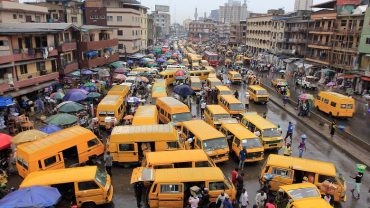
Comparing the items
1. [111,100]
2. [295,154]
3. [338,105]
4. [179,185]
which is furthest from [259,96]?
[179,185]

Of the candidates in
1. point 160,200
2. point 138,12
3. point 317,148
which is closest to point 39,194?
point 160,200

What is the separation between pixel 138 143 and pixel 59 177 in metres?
5.57

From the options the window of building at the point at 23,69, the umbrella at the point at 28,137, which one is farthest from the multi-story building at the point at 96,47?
the umbrella at the point at 28,137

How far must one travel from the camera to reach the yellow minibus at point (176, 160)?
15.3 m

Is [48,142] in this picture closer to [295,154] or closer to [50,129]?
[50,129]

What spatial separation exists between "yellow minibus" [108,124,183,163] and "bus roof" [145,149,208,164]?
2041mm

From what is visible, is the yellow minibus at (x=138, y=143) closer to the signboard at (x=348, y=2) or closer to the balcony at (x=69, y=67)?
the balcony at (x=69, y=67)

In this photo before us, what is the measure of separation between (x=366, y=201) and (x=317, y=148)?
7690 millimetres

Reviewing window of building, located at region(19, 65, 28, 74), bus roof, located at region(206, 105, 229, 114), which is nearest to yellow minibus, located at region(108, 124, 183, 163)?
bus roof, located at region(206, 105, 229, 114)

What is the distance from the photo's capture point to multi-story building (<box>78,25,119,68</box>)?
42.7 m

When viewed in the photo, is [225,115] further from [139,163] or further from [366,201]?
[366,201]

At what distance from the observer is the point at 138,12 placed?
2847 inches

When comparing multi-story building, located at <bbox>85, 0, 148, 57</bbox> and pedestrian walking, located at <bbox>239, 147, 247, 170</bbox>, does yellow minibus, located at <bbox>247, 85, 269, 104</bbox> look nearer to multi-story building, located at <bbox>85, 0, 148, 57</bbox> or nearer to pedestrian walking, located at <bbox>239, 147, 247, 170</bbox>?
pedestrian walking, located at <bbox>239, 147, 247, 170</bbox>

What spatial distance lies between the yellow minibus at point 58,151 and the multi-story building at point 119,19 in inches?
1926
